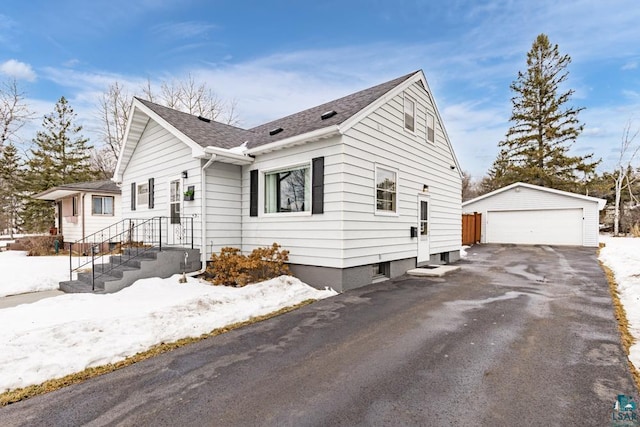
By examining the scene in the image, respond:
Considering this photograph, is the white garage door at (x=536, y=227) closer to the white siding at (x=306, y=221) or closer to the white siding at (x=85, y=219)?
the white siding at (x=306, y=221)

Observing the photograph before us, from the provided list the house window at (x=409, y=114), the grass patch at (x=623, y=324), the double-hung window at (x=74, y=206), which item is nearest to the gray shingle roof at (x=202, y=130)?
the house window at (x=409, y=114)

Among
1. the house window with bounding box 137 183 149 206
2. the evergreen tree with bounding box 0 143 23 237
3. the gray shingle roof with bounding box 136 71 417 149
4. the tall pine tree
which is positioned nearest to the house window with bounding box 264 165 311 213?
the gray shingle roof with bounding box 136 71 417 149

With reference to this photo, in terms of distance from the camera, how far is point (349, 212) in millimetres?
7195

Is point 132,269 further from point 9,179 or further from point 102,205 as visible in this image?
point 9,179

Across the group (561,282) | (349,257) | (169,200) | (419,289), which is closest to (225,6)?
(169,200)

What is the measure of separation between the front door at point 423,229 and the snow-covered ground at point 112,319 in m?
4.50

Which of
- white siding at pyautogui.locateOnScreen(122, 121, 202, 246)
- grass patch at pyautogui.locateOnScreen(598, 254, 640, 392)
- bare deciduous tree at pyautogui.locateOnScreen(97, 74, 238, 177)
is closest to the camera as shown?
grass patch at pyautogui.locateOnScreen(598, 254, 640, 392)

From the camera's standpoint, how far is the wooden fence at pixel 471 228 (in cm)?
1940

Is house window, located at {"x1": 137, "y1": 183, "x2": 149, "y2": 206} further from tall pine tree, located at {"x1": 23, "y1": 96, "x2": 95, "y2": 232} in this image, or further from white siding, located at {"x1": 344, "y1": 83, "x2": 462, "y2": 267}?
tall pine tree, located at {"x1": 23, "y1": 96, "x2": 95, "y2": 232}

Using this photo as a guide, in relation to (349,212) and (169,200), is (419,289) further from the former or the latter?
(169,200)

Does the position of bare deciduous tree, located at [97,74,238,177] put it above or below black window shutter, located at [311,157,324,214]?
above

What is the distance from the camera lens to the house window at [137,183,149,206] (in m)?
10.6

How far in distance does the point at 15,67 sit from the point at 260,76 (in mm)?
17650

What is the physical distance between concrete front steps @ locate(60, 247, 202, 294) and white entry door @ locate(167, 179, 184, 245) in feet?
2.13
